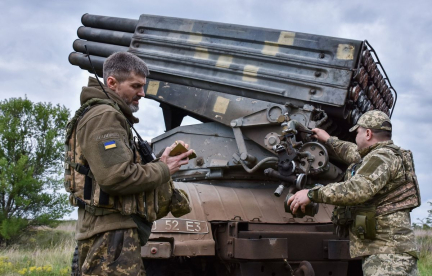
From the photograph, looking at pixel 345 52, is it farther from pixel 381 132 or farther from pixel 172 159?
pixel 172 159

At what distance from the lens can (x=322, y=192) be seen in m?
3.94

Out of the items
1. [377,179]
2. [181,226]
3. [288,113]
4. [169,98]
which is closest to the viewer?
[377,179]

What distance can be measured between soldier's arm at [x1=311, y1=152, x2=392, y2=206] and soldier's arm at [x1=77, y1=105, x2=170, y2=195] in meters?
1.47

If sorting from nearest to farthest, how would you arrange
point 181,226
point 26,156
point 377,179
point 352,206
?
point 377,179 → point 352,206 → point 181,226 → point 26,156

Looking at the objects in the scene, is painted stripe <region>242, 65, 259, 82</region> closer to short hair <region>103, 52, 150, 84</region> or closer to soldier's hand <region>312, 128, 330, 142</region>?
soldier's hand <region>312, 128, 330, 142</region>

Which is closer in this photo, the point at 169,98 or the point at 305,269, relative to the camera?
the point at 305,269

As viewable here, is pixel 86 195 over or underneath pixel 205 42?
underneath

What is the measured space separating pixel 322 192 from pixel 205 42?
3.31 m

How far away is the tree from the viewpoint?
44.4 feet

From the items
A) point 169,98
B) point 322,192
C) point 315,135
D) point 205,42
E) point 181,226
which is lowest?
point 181,226

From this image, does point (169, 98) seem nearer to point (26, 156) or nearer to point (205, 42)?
point (205, 42)

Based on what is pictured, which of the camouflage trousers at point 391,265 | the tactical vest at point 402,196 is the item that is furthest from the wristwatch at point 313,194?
the camouflage trousers at point 391,265

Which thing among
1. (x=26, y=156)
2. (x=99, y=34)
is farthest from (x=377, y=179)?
(x=26, y=156)

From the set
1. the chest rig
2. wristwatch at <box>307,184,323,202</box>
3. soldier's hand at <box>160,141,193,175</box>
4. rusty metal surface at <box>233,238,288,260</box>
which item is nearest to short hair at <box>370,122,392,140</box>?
the chest rig
